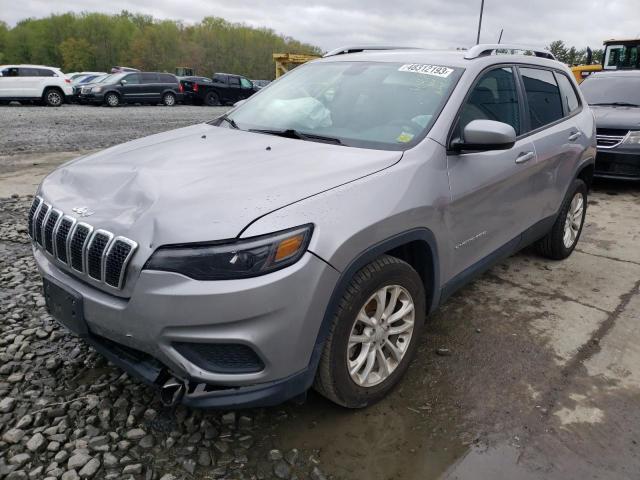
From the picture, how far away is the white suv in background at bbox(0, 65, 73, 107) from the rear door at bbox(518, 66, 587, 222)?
2154 cm

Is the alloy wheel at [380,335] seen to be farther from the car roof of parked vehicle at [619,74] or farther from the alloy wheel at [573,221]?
the car roof of parked vehicle at [619,74]

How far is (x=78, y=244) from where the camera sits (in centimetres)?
218

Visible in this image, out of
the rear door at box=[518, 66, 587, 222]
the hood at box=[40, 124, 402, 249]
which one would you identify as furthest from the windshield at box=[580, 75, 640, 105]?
the hood at box=[40, 124, 402, 249]

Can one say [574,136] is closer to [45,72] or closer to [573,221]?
[573,221]

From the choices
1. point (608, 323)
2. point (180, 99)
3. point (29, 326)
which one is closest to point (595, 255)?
point (608, 323)

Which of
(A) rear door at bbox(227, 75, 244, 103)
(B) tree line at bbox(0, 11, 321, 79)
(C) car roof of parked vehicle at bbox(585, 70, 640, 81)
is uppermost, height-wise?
(B) tree line at bbox(0, 11, 321, 79)

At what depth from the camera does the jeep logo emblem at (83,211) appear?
2.22m

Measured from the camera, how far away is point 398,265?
240 cm

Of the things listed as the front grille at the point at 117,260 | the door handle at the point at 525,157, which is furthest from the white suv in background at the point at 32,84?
the front grille at the point at 117,260

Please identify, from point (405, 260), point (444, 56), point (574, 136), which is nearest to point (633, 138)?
point (574, 136)

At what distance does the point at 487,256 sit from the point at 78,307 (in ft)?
7.61

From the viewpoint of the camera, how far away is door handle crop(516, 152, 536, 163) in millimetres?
3325

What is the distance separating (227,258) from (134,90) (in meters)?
23.6

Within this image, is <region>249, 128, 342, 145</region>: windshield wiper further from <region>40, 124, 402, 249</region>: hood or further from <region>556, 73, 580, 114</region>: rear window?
<region>556, 73, 580, 114</region>: rear window
